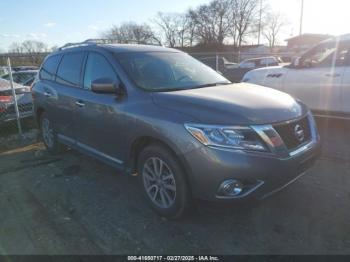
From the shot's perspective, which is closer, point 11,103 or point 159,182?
point 159,182

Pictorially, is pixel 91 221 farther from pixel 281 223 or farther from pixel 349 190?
pixel 349 190

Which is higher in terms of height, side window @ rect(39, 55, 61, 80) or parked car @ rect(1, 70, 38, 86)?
side window @ rect(39, 55, 61, 80)

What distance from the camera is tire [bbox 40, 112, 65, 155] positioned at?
19.4 feet

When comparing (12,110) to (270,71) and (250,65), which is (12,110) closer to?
(270,71)

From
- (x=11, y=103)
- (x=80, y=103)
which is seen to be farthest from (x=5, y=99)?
(x=80, y=103)

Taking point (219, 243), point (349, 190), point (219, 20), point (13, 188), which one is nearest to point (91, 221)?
point (219, 243)

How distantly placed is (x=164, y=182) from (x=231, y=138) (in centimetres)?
93

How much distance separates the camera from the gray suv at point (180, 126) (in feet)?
9.97

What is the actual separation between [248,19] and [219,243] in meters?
71.0

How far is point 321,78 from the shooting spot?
6637 mm

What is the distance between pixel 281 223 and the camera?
136 inches

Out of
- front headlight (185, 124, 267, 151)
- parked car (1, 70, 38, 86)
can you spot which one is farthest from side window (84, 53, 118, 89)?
parked car (1, 70, 38, 86)

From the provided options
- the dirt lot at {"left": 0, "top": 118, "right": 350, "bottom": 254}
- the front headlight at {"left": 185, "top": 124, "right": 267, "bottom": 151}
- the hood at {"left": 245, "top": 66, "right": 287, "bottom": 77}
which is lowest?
the dirt lot at {"left": 0, "top": 118, "right": 350, "bottom": 254}

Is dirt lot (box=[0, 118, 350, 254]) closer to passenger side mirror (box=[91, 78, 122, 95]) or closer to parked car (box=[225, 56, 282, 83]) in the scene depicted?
passenger side mirror (box=[91, 78, 122, 95])
